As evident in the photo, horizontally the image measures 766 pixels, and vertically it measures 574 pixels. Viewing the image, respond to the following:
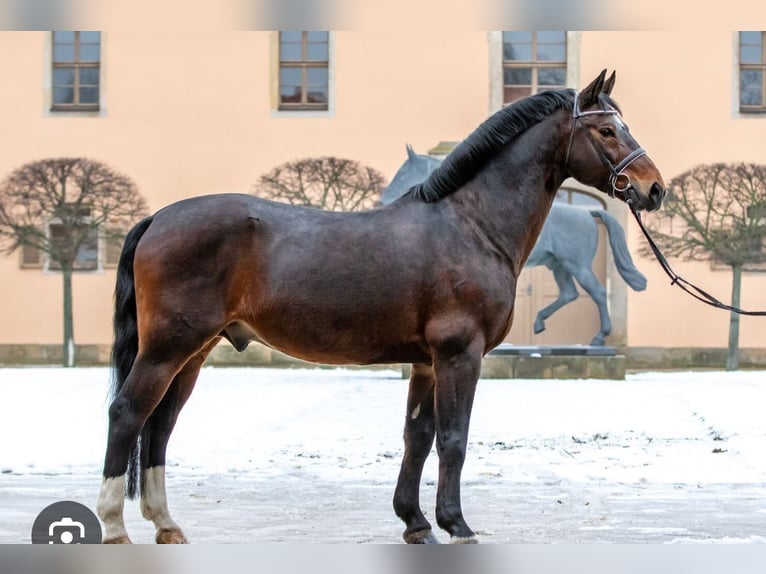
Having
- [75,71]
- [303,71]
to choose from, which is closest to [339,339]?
[303,71]

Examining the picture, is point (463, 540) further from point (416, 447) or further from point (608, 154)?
point (608, 154)

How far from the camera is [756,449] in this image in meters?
8.46

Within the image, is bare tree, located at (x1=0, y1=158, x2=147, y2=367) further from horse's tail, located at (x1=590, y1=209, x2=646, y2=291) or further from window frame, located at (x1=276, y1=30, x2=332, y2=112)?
horse's tail, located at (x1=590, y1=209, x2=646, y2=291)

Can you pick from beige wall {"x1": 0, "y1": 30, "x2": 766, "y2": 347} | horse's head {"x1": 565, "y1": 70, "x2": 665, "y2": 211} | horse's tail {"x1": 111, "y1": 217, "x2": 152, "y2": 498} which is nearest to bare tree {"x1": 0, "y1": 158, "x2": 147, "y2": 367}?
beige wall {"x1": 0, "y1": 30, "x2": 766, "y2": 347}

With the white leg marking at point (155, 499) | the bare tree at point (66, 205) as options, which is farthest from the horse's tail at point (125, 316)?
the bare tree at point (66, 205)

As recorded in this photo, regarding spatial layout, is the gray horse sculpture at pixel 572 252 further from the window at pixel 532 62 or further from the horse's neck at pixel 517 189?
the horse's neck at pixel 517 189

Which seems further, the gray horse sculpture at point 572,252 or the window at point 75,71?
the window at point 75,71

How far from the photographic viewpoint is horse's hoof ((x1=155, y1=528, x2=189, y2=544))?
470 cm

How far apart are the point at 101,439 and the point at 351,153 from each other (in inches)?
378

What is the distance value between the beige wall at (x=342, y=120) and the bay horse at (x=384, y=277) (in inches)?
518

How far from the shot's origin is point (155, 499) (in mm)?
4742

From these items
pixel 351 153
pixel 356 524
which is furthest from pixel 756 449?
pixel 351 153

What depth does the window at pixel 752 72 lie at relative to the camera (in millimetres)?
17922

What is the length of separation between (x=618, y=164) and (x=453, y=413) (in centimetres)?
116
